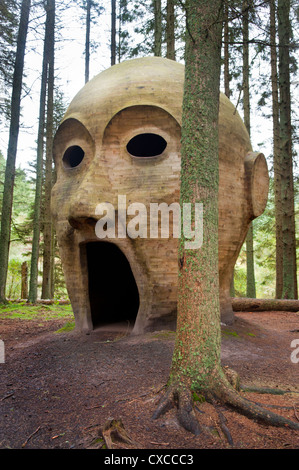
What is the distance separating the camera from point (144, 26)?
1545cm

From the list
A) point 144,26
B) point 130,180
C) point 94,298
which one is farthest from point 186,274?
point 144,26

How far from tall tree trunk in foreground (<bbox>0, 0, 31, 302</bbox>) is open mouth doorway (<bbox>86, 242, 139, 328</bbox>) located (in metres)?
4.85

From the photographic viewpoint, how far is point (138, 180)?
696 centimetres

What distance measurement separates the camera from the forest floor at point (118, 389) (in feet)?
10.3

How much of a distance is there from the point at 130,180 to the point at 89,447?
4982 millimetres

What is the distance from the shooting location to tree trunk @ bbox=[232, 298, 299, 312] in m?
11.6

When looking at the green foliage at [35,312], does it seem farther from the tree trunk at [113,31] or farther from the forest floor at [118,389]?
the tree trunk at [113,31]

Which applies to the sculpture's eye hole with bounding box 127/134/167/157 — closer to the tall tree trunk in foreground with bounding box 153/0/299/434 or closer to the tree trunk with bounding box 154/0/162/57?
the tall tree trunk in foreground with bounding box 153/0/299/434

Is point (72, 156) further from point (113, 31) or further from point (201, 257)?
point (113, 31)

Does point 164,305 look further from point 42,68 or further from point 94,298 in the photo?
point 42,68

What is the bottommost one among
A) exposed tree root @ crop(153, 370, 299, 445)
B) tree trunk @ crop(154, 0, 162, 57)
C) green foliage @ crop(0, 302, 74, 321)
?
green foliage @ crop(0, 302, 74, 321)
